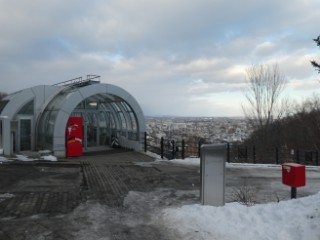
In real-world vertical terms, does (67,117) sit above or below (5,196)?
above

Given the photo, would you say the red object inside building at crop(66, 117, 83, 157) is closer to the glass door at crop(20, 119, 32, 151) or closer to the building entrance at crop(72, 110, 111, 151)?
the building entrance at crop(72, 110, 111, 151)

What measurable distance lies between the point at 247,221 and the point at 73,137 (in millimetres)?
14775

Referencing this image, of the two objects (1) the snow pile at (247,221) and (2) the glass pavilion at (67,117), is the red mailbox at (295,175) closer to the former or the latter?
(1) the snow pile at (247,221)

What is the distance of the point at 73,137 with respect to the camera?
2023 cm

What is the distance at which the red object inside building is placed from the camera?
65.8 feet

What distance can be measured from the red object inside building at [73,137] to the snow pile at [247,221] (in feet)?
42.3

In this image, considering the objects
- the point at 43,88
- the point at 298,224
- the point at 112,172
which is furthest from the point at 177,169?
the point at 43,88

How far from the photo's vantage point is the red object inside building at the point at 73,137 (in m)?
20.1

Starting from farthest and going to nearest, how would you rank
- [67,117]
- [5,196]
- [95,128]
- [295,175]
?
1. [95,128]
2. [67,117]
3. [5,196]
4. [295,175]

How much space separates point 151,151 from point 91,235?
614 inches

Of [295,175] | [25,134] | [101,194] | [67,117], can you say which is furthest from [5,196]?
[25,134]

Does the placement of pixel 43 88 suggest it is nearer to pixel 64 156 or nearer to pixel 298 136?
pixel 64 156

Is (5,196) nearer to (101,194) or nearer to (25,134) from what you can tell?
(101,194)

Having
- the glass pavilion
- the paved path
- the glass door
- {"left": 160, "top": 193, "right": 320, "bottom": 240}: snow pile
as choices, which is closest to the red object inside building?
the glass pavilion
